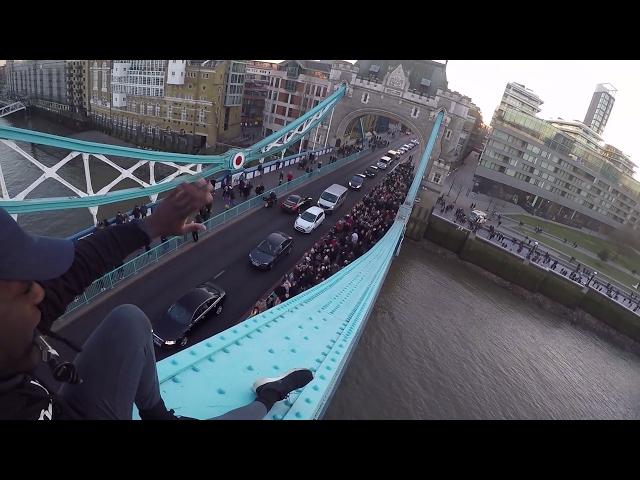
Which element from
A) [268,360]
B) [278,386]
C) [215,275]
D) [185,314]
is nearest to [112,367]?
[278,386]

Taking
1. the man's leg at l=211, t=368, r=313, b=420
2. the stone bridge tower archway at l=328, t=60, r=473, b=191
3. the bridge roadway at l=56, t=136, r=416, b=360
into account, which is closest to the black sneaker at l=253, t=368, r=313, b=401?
the man's leg at l=211, t=368, r=313, b=420

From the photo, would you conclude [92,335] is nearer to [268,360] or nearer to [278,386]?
[278,386]

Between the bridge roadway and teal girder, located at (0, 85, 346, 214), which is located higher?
Answer: teal girder, located at (0, 85, 346, 214)

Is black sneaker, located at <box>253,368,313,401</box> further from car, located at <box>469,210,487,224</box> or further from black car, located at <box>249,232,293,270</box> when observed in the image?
car, located at <box>469,210,487,224</box>
